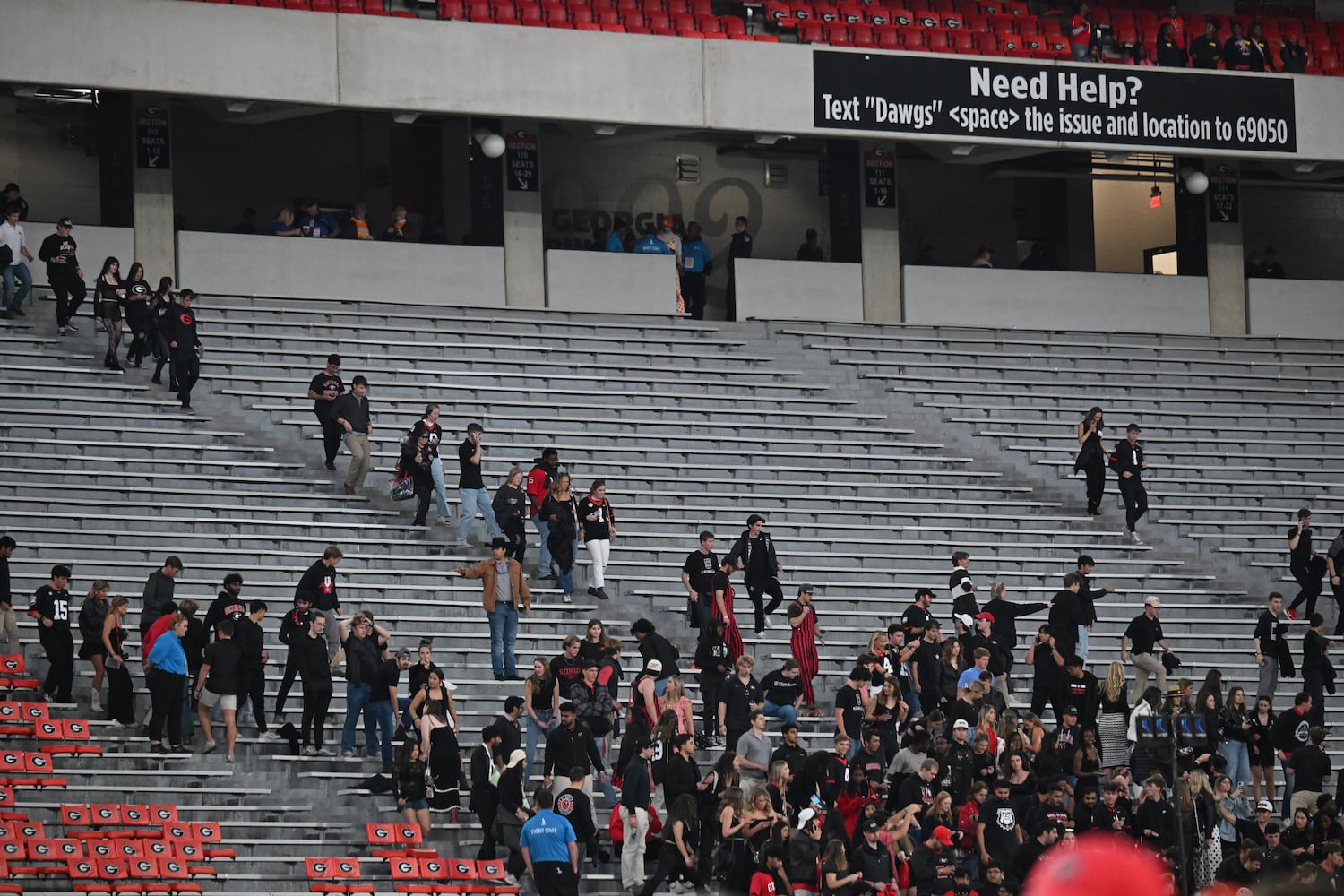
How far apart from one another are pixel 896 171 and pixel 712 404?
332 inches

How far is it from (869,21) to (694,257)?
4328 millimetres

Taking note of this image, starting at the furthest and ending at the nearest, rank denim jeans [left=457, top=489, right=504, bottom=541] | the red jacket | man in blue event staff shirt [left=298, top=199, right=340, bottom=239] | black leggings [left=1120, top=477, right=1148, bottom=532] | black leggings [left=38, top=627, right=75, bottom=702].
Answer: man in blue event staff shirt [left=298, top=199, right=340, bottom=239]
black leggings [left=1120, top=477, right=1148, bottom=532]
denim jeans [left=457, top=489, right=504, bottom=541]
the red jacket
black leggings [left=38, top=627, right=75, bottom=702]

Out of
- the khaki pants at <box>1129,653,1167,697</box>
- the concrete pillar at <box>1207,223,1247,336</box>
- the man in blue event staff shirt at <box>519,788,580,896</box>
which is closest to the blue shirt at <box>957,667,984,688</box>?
the khaki pants at <box>1129,653,1167,697</box>

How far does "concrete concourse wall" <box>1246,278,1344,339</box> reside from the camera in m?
32.1

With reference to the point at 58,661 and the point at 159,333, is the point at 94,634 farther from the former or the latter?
the point at 159,333

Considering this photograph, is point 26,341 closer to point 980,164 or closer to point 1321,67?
point 980,164

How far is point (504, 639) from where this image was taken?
18.4 metres

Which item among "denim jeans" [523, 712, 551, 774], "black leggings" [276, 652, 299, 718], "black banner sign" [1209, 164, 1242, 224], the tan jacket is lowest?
"denim jeans" [523, 712, 551, 774]

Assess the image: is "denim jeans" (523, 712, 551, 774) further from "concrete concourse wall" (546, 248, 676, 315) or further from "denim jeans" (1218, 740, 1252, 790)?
"concrete concourse wall" (546, 248, 676, 315)

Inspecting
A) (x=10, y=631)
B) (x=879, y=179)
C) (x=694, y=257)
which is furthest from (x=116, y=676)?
(x=879, y=179)

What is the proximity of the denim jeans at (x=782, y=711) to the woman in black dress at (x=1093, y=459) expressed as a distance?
7.10m

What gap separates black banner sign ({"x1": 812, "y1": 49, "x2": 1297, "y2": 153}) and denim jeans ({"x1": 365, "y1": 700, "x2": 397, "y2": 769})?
14548 millimetres

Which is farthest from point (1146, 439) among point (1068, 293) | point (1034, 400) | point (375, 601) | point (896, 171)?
point (375, 601)

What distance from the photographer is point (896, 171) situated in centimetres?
3284
